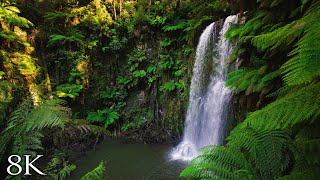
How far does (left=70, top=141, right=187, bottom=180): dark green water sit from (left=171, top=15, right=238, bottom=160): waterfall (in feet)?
1.84

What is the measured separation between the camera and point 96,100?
1008 cm

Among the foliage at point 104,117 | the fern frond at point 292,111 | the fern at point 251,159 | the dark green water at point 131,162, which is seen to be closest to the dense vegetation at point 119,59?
the foliage at point 104,117

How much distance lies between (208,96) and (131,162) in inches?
125

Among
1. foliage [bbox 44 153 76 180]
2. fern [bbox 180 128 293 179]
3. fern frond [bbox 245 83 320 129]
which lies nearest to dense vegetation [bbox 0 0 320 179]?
foliage [bbox 44 153 76 180]

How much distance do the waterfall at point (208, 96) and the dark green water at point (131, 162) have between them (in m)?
0.56

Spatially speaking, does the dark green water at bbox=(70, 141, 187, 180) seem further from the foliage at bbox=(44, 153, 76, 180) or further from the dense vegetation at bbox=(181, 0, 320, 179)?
the dense vegetation at bbox=(181, 0, 320, 179)

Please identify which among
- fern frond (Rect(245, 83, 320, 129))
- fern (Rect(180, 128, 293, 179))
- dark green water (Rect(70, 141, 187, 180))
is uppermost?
fern frond (Rect(245, 83, 320, 129))

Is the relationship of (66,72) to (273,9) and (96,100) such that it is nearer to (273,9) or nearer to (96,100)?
(96,100)

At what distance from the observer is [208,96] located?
6883 millimetres

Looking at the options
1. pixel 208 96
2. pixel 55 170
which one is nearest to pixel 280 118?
pixel 55 170

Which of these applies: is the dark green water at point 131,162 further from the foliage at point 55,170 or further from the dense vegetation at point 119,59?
the foliage at point 55,170

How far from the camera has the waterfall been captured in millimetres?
6199

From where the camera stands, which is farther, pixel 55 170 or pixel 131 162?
pixel 131 162

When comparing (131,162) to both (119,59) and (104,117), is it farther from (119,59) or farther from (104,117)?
(119,59)
